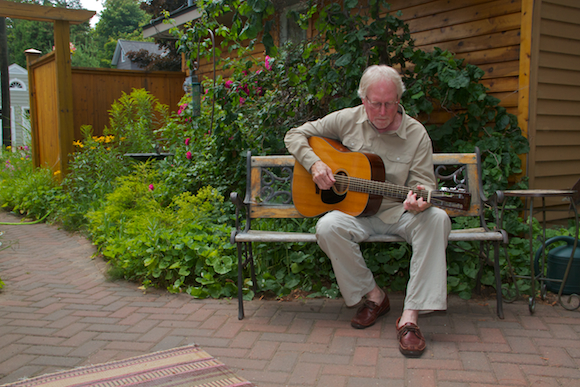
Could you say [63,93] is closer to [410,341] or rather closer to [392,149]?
[392,149]

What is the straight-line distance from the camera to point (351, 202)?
2.82m

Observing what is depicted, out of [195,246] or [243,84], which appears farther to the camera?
[243,84]

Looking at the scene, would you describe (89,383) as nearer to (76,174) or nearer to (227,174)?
(227,174)

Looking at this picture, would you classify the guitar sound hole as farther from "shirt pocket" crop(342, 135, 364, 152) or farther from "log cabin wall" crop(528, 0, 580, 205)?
"log cabin wall" crop(528, 0, 580, 205)

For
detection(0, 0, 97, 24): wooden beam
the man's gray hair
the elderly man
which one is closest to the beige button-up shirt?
the elderly man

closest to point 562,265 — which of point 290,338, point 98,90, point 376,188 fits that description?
point 376,188

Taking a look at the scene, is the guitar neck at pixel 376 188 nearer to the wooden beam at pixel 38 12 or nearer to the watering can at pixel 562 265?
the watering can at pixel 562 265

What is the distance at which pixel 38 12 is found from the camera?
6.74 m

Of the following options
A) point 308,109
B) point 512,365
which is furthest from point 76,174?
point 512,365

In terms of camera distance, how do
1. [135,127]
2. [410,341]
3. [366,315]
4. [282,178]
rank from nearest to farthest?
1. [410,341]
2. [366,315]
3. [282,178]
4. [135,127]

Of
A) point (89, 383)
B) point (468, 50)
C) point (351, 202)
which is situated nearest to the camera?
point (89, 383)

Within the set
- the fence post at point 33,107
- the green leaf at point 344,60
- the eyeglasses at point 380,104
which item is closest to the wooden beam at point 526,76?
the green leaf at point 344,60

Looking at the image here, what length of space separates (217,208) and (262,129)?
877 mm

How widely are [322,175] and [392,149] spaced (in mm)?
475
